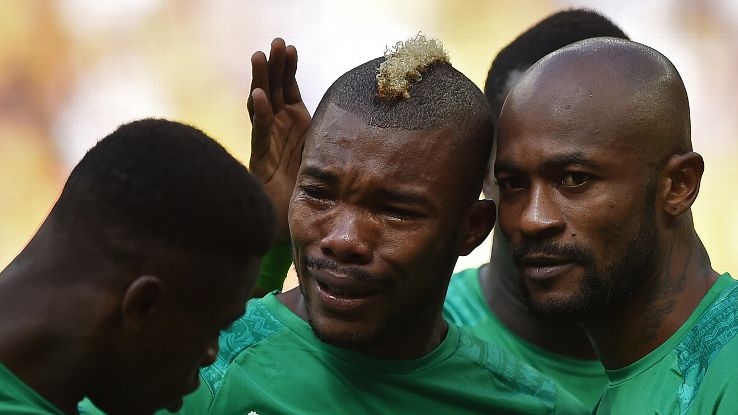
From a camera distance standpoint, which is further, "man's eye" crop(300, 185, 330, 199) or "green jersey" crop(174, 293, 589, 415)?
"man's eye" crop(300, 185, 330, 199)

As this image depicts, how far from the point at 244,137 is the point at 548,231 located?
545cm

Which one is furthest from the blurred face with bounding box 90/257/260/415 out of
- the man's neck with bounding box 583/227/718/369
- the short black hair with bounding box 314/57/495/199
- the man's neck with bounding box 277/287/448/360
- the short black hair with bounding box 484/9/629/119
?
the short black hair with bounding box 484/9/629/119

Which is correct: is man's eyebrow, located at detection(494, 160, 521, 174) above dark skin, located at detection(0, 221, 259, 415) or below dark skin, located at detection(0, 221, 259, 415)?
above

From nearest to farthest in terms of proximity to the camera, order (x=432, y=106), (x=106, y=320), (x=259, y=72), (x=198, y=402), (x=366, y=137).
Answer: (x=106, y=320), (x=198, y=402), (x=366, y=137), (x=432, y=106), (x=259, y=72)

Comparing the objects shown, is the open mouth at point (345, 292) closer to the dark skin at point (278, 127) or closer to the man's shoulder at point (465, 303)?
the dark skin at point (278, 127)

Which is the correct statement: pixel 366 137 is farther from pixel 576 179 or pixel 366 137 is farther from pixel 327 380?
pixel 327 380

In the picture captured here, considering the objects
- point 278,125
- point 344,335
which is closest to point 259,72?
point 278,125

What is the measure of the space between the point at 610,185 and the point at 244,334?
1.24m

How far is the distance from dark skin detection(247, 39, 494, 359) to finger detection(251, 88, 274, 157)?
1.28 ft

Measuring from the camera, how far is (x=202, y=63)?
858cm

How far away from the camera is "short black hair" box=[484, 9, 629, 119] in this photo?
5.12 m

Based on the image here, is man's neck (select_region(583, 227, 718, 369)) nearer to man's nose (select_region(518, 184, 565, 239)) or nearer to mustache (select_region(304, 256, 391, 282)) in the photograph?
man's nose (select_region(518, 184, 565, 239))

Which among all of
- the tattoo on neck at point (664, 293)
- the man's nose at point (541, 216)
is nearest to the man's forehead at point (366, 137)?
the man's nose at point (541, 216)

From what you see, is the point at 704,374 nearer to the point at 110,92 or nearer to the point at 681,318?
the point at 681,318
